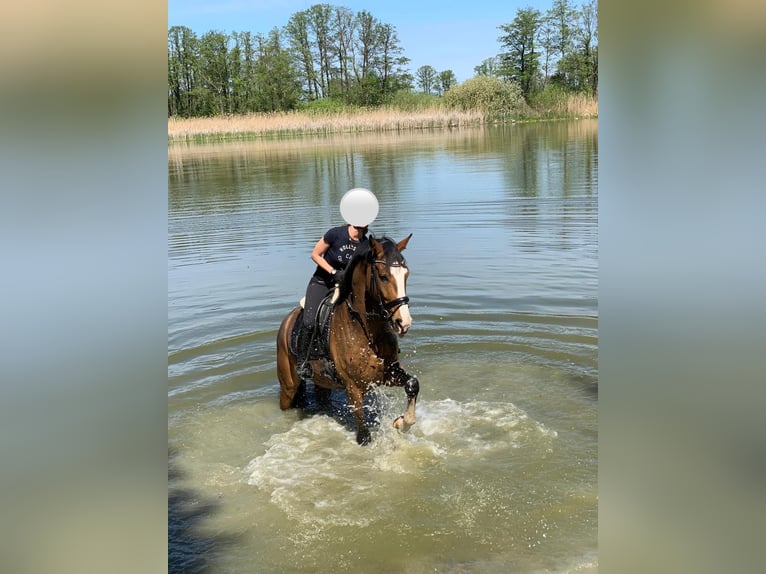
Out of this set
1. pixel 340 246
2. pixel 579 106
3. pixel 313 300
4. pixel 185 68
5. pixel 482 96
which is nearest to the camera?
pixel 340 246

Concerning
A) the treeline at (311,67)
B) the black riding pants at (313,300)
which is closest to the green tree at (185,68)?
the treeline at (311,67)

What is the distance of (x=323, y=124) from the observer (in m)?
51.1

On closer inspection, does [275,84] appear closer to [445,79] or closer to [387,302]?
[445,79]

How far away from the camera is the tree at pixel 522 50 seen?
6311cm

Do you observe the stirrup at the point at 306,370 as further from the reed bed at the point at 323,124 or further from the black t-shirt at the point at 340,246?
the reed bed at the point at 323,124

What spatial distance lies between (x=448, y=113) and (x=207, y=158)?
841 inches

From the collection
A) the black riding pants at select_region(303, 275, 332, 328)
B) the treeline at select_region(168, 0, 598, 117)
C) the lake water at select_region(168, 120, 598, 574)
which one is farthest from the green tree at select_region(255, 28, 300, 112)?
the black riding pants at select_region(303, 275, 332, 328)

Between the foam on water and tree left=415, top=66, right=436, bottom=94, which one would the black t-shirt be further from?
tree left=415, top=66, right=436, bottom=94

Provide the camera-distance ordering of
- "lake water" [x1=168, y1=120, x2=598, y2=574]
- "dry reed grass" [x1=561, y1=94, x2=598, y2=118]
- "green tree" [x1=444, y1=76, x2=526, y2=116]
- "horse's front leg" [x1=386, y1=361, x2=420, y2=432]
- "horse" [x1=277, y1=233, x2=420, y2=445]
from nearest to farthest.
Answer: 1. "lake water" [x1=168, y1=120, x2=598, y2=574]
2. "horse" [x1=277, y1=233, x2=420, y2=445]
3. "horse's front leg" [x1=386, y1=361, x2=420, y2=432]
4. "dry reed grass" [x1=561, y1=94, x2=598, y2=118]
5. "green tree" [x1=444, y1=76, x2=526, y2=116]

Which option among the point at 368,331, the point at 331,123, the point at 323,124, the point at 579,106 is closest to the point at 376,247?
the point at 368,331

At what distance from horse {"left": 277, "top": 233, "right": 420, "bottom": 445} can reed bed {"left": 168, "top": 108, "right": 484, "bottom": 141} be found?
4622cm

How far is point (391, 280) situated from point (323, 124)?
47679 millimetres

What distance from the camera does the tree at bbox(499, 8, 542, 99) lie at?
6311 centimetres
